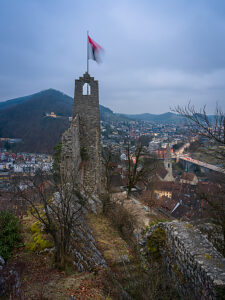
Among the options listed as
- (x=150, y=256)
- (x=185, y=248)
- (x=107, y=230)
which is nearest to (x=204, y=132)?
(x=185, y=248)

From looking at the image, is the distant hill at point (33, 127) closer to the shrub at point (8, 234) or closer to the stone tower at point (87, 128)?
the stone tower at point (87, 128)

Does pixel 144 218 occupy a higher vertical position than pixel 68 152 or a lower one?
lower

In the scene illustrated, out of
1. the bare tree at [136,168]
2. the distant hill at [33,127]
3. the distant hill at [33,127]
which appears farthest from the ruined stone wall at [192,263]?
the distant hill at [33,127]

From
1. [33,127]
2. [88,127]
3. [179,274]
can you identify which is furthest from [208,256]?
[33,127]

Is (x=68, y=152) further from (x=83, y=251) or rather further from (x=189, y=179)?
(x=189, y=179)

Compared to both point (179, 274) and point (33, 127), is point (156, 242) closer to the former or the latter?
point (179, 274)

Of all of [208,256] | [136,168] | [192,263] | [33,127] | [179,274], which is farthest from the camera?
[33,127]
